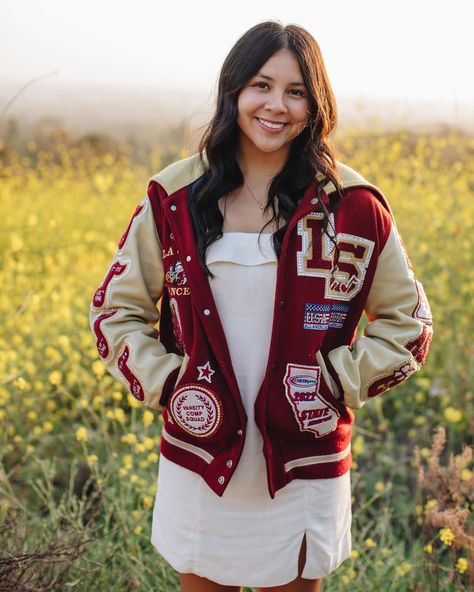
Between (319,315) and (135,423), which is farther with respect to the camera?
(135,423)

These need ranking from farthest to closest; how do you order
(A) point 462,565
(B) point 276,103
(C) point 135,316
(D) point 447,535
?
(A) point 462,565
(D) point 447,535
(C) point 135,316
(B) point 276,103

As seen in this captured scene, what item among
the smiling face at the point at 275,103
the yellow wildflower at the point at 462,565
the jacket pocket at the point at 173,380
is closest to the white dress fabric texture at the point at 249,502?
the jacket pocket at the point at 173,380

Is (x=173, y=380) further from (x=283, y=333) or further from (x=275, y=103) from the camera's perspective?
(x=275, y=103)

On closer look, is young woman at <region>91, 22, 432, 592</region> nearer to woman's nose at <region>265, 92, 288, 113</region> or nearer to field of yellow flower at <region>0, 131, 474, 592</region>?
woman's nose at <region>265, 92, 288, 113</region>

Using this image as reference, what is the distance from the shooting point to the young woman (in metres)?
1.79

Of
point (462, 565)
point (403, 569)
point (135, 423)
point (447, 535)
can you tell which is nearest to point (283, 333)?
point (447, 535)

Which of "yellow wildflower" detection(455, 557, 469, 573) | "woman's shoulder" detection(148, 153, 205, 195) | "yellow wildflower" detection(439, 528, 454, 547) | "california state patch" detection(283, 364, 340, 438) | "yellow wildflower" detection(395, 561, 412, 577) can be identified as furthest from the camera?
"yellow wildflower" detection(395, 561, 412, 577)

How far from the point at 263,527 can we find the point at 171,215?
2.54 ft

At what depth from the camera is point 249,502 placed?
1854 mm

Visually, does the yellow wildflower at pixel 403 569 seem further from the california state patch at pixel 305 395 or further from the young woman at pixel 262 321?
the california state patch at pixel 305 395

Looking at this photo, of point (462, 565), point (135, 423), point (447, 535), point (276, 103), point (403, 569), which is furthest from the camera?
point (135, 423)

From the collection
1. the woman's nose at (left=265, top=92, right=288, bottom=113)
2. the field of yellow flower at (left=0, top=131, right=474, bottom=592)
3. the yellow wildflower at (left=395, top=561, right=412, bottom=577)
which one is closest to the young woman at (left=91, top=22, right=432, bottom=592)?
the woman's nose at (left=265, top=92, right=288, bottom=113)

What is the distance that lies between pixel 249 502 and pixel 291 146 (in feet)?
2.88

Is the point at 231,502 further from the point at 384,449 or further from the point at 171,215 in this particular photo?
the point at 384,449
